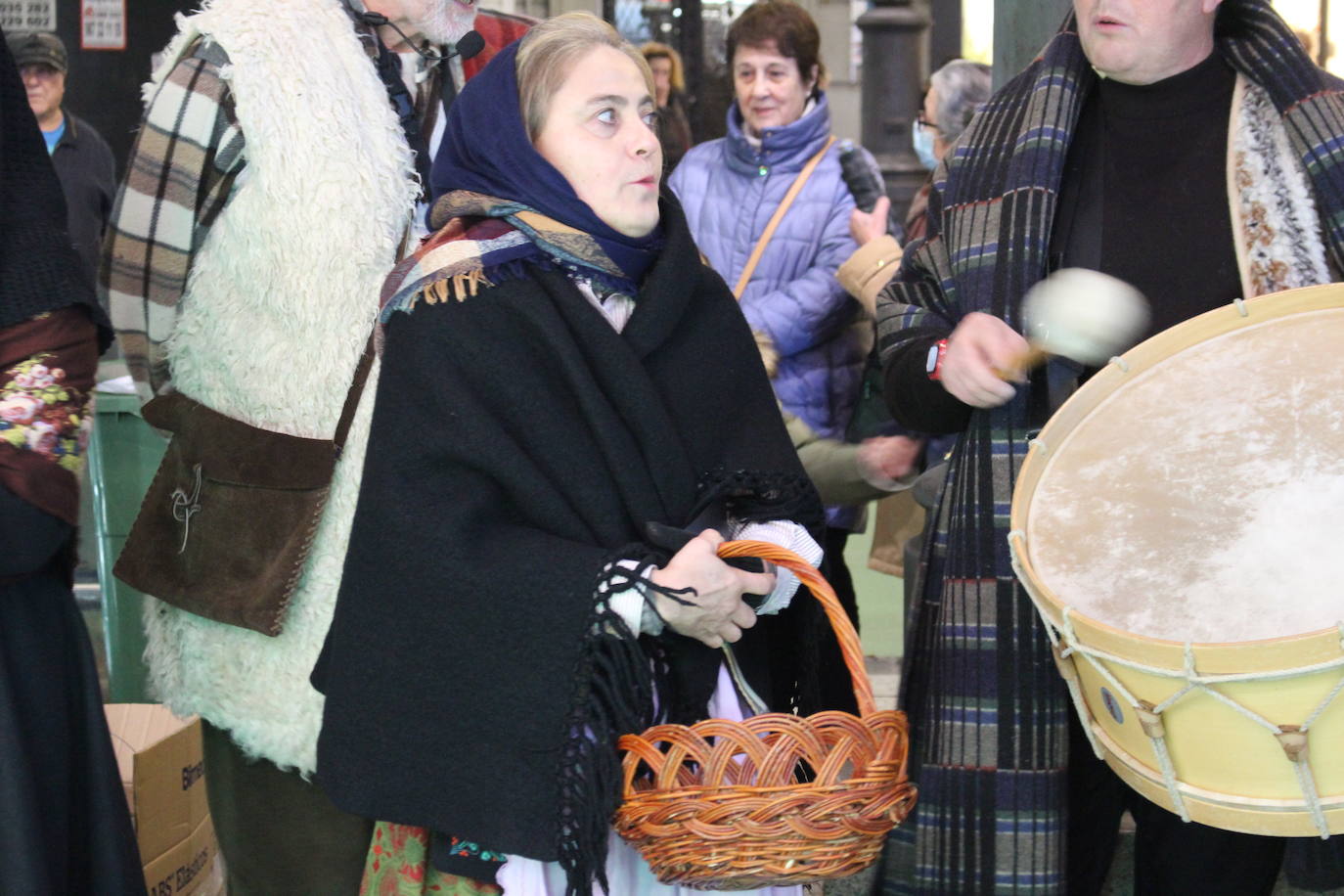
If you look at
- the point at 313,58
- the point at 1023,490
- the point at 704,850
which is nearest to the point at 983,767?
the point at 1023,490

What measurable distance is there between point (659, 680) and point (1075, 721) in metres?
0.77

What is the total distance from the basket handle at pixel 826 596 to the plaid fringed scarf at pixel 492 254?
1.34 ft

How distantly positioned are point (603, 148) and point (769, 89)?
2.23m

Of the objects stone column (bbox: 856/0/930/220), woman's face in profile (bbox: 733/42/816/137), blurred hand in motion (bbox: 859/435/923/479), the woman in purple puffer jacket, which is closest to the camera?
blurred hand in motion (bbox: 859/435/923/479)

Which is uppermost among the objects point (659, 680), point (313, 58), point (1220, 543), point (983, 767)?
point (313, 58)

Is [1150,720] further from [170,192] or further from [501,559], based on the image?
[170,192]

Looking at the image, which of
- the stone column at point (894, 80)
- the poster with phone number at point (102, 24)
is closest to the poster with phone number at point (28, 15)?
the poster with phone number at point (102, 24)

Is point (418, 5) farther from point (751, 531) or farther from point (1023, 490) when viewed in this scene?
point (1023, 490)

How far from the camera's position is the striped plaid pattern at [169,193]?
7.86ft

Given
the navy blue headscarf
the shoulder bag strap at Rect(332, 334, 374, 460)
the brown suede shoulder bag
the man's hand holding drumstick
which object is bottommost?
the brown suede shoulder bag

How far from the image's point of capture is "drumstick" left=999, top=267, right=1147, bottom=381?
214 centimetres

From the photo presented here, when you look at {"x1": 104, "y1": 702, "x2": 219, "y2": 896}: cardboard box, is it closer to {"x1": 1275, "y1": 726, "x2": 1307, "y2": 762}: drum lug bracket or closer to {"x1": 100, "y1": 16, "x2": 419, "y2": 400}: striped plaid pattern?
{"x1": 100, "y1": 16, "x2": 419, "y2": 400}: striped plaid pattern

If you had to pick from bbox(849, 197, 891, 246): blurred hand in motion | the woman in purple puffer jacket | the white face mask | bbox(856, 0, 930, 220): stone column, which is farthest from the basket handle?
bbox(856, 0, 930, 220): stone column

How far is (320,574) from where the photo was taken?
2393mm
